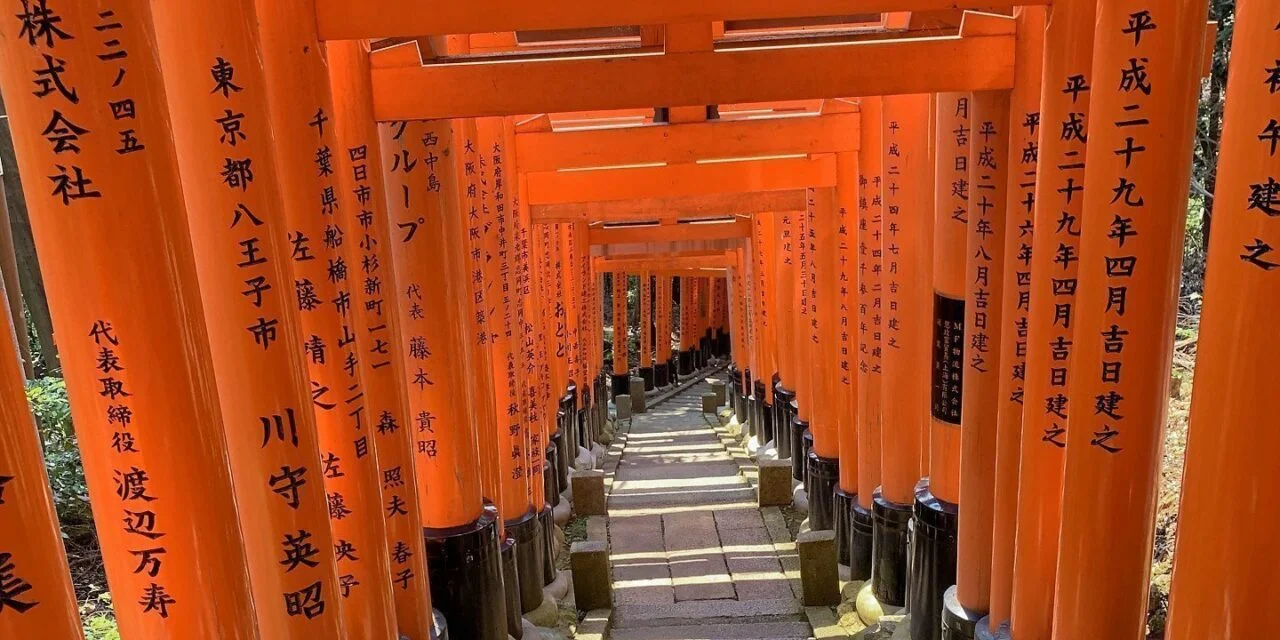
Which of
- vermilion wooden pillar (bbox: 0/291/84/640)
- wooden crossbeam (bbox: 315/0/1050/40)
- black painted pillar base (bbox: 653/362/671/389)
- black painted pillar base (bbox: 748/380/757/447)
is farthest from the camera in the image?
black painted pillar base (bbox: 653/362/671/389)

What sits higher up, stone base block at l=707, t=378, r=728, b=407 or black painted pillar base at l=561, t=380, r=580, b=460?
black painted pillar base at l=561, t=380, r=580, b=460

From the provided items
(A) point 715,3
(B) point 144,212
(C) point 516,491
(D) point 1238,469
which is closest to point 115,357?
(B) point 144,212

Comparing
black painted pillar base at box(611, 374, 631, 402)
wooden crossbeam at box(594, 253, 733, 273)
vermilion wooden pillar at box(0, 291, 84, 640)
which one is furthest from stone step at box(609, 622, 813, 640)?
black painted pillar base at box(611, 374, 631, 402)

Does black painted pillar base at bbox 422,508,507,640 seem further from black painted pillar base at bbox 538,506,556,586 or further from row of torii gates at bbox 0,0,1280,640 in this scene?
black painted pillar base at bbox 538,506,556,586

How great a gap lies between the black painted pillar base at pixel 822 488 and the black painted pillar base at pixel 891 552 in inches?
69.9

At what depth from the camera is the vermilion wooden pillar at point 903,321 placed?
5.71 m

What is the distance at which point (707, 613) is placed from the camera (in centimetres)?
723

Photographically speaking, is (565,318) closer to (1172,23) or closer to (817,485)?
(817,485)

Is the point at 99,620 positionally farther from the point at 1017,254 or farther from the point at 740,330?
the point at 740,330

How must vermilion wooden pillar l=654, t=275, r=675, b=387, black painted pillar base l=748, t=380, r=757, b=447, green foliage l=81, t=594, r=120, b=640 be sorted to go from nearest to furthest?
green foliage l=81, t=594, r=120, b=640
black painted pillar base l=748, t=380, r=757, b=447
vermilion wooden pillar l=654, t=275, r=675, b=387

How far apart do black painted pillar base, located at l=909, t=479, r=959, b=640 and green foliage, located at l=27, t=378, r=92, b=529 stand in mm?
4816

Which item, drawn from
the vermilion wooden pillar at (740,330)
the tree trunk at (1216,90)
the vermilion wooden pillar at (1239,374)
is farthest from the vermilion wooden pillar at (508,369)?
the vermilion wooden pillar at (740,330)

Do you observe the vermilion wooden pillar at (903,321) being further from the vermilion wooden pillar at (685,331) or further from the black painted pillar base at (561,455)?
the vermilion wooden pillar at (685,331)

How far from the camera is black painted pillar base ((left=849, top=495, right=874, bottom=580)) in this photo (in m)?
6.93
